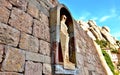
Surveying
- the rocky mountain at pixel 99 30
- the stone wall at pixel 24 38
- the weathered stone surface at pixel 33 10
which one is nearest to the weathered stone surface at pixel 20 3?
the stone wall at pixel 24 38

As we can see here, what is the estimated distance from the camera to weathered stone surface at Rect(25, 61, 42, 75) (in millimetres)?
2542

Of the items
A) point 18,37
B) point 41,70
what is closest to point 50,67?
point 41,70

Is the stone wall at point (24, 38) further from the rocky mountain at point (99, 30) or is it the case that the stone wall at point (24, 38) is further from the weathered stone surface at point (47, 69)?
the rocky mountain at point (99, 30)

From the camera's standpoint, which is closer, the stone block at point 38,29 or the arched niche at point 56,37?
the stone block at point 38,29

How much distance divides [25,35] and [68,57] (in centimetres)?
160

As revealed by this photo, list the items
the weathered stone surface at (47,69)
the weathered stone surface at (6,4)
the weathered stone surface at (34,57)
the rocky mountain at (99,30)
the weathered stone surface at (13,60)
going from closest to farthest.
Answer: the weathered stone surface at (13,60)
the weathered stone surface at (6,4)
the weathered stone surface at (34,57)
the weathered stone surface at (47,69)
the rocky mountain at (99,30)

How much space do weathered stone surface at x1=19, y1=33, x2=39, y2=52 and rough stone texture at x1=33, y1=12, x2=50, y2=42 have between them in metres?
0.15

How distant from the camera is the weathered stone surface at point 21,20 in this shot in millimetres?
2481

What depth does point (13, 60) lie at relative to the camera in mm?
2297

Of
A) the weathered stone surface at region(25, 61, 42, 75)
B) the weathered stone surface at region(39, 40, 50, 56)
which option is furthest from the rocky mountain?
the weathered stone surface at region(25, 61, 42, 75)

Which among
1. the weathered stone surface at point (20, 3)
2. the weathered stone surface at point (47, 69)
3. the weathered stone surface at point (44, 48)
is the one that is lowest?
the weathered stone surface at point (47, 69)

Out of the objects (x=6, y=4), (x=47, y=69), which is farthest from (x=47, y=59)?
(x=6, y=4)

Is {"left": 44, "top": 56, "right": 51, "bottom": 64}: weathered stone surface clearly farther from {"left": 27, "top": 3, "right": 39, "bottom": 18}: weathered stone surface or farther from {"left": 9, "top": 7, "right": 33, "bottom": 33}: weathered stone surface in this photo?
{"left": 27, "top": 3, "right": 39, "bottom": 18}: weathered stone surface

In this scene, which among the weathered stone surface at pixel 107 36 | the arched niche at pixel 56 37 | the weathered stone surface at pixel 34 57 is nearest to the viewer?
the weathered stone surface at pixel 34 57
